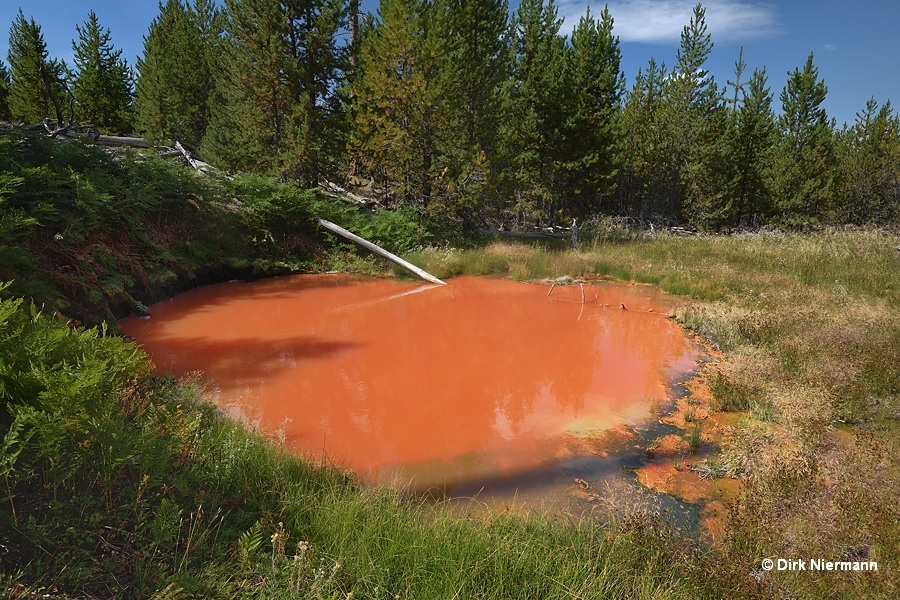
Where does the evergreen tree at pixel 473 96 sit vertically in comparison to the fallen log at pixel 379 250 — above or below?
above

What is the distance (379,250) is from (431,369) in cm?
767

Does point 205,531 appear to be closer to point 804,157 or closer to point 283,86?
point 283,86

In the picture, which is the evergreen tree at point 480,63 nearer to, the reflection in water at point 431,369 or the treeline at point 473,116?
the treeline at point 473,116

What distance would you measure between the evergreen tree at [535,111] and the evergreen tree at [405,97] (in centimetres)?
344

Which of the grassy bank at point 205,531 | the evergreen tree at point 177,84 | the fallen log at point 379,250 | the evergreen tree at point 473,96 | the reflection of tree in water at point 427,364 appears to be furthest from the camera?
the evergreen tree at point 177,84

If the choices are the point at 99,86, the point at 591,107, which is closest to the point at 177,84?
the point at 99,86

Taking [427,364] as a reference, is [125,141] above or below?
above

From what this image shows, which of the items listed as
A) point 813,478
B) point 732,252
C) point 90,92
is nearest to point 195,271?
point 813,478

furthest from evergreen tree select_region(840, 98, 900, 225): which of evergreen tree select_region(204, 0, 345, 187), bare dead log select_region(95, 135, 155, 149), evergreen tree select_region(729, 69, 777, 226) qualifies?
bare dead log select_region(95, 135, 155, 149)

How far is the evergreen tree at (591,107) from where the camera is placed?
2166 cm

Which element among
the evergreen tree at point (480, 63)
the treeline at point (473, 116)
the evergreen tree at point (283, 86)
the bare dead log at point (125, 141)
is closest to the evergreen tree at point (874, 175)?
the treeline at point (473, 116)

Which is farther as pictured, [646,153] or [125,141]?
[646,153]

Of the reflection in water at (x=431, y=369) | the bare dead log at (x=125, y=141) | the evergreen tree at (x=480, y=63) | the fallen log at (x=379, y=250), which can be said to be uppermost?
the evergreen tree at (x=480, y=63)

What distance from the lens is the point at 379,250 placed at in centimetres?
1448
